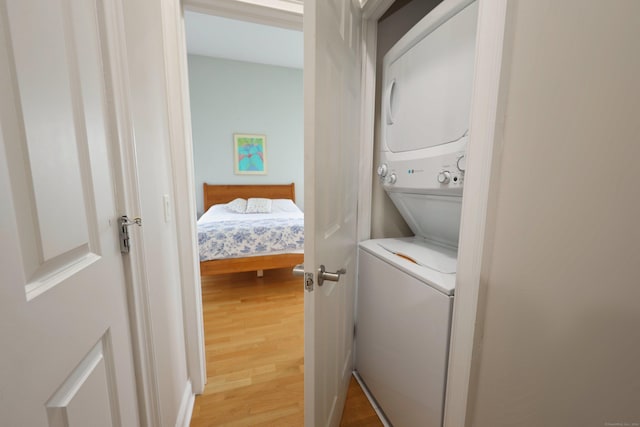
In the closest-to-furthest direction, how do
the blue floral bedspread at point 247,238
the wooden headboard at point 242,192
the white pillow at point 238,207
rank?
the blue floral bedspread at point 247,238 → the white pillow at point 238,207 → the wooden headboard at point 242,192

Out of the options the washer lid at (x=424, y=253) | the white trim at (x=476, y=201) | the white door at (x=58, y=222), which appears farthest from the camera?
the washer lid at (x=424, y=253)

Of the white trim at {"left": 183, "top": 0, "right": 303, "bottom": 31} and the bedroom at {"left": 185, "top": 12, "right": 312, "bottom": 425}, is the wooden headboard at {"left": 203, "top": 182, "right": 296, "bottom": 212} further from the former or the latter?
the white trim at {"left": 183, "top": 0, "right": 303, "bottom": 31}

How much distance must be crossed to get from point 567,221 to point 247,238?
249cm

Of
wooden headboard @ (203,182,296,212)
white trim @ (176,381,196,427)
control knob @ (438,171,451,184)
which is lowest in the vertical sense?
white trim @ (176,381,196,427)

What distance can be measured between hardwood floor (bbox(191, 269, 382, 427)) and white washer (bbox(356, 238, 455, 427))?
0.91ft

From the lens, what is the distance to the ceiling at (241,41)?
2.81 m

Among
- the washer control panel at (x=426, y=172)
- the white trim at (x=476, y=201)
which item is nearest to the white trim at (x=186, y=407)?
the white trim at (x=476, y=201)

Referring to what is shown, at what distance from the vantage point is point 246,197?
4.11m

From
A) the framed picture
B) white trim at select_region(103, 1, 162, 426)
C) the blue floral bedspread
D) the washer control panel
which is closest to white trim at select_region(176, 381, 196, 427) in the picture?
white trim at select_region(103, 1, 162, 426)

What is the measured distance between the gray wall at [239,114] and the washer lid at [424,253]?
10.4 feet

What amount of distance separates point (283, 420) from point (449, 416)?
0.87m

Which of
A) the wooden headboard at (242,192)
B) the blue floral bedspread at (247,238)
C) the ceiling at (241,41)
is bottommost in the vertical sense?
the blue floral bedspread at (247,238)

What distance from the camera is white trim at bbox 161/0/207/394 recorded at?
3.79 ft

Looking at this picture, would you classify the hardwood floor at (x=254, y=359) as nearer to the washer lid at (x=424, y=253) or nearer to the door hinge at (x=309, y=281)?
the washer lid at (x=424, y=253)
